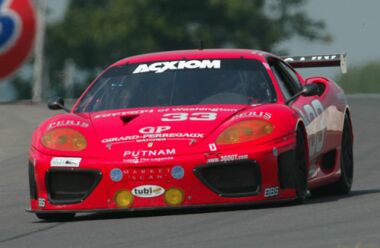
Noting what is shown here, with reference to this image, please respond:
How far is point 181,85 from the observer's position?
1005 centimetres

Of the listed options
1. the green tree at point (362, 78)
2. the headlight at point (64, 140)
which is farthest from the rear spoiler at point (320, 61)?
the green tree at point (362, 78)

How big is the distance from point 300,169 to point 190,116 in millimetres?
791

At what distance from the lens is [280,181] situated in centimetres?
899

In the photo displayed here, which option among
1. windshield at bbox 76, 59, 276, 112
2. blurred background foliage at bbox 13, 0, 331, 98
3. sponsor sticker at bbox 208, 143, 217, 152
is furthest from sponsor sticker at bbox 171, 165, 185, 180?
blurred background foliage at bbox 13, 0, 331, 98

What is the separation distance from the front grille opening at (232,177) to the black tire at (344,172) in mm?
1934

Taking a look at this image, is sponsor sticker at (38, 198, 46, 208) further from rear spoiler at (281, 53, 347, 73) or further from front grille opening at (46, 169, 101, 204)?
rear spoiler at (281, 53, 347, 73)

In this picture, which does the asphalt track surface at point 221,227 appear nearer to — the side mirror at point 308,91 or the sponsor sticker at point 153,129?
the sponsor sticker at point 153,129

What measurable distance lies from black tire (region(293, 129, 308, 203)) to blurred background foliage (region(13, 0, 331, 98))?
3273 cm

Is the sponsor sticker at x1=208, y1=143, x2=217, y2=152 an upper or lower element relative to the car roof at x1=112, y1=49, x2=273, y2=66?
lower

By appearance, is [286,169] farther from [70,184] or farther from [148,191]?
[70,184]

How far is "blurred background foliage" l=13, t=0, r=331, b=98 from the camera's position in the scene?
43.0m

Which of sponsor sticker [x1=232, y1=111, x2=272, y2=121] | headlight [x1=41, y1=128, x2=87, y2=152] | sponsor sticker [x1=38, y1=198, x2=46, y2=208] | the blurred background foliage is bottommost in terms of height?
the blurred background foliage

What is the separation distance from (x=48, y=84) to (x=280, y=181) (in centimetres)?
3406

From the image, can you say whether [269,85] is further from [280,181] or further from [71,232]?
[71,232]
